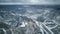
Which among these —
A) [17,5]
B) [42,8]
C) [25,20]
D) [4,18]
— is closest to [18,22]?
[25,20]

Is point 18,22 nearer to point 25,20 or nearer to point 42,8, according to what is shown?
point 25,20

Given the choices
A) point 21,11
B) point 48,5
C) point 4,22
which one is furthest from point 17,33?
point 48,5

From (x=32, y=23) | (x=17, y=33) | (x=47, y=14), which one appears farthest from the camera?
(x=47, y=14)

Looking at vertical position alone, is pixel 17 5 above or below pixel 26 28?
above

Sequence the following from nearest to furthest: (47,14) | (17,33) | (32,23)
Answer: (17,33) → (32,23) → (47,14)

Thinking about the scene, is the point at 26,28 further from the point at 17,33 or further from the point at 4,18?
the point at 4,18

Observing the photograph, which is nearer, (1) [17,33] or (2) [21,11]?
(1) [17,33]
